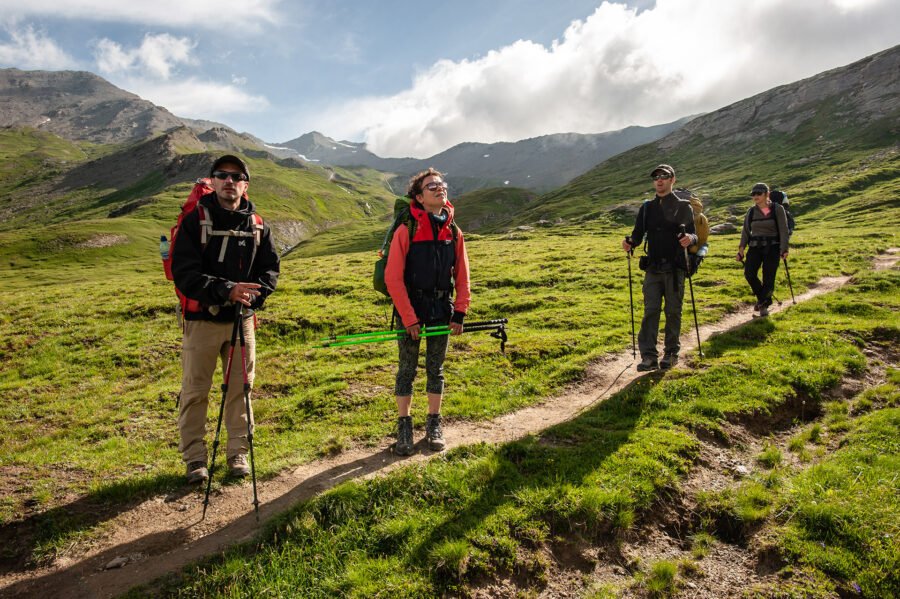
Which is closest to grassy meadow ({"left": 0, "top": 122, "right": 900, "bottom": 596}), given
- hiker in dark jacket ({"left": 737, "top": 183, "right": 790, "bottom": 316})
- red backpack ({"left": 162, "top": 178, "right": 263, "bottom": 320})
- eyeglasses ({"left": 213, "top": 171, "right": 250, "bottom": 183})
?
hiker in dark jacket ({"left": 737, "top": 183, "right": 790, "bottom": 316})

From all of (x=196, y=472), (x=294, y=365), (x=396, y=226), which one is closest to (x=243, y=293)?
(x=396, y=226)

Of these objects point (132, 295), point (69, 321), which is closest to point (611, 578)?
point (69, 321)

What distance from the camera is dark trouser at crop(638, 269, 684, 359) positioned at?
448 inches

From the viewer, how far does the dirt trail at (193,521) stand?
5758mm

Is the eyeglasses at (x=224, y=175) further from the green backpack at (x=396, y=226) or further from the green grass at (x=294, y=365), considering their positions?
the green grass at (x=294, y=365)

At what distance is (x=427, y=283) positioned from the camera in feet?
26.3

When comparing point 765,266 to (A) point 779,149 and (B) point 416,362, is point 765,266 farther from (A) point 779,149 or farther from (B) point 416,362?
(A) point 779,149

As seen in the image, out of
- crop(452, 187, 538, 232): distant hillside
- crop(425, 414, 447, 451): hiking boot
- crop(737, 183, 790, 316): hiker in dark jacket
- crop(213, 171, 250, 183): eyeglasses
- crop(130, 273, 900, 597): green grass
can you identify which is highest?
crop(452, 187, 538, 232): distant hillside

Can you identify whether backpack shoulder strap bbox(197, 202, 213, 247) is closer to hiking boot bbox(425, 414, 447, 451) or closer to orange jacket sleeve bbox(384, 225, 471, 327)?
orange jacket sleeve bbox(384, 225, 471, 327)

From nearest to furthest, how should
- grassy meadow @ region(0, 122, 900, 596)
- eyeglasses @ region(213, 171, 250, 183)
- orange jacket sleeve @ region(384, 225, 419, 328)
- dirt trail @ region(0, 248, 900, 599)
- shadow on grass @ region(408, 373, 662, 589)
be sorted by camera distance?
dirt trail @ region(0, 248, 900, 599), grassy meadow @ region(0, 122, 900, 596), shadow on grass @ region(408, 373, 662, 589), eyeglasses @ region(213, 171, 250, 183), orange jacket sleeve @ region(384, 225, 419, 328)

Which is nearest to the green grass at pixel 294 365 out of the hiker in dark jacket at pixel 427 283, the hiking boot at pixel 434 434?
the hiking boot at pixel 434 434

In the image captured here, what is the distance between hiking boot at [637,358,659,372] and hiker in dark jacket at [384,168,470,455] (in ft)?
18.5

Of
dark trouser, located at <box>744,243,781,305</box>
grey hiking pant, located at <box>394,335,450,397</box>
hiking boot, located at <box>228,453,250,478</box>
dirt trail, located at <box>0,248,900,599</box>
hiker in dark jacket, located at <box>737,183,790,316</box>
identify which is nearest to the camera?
dirt trail, located at <box>0,248,900,599</box>

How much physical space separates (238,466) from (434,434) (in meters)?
3.47
